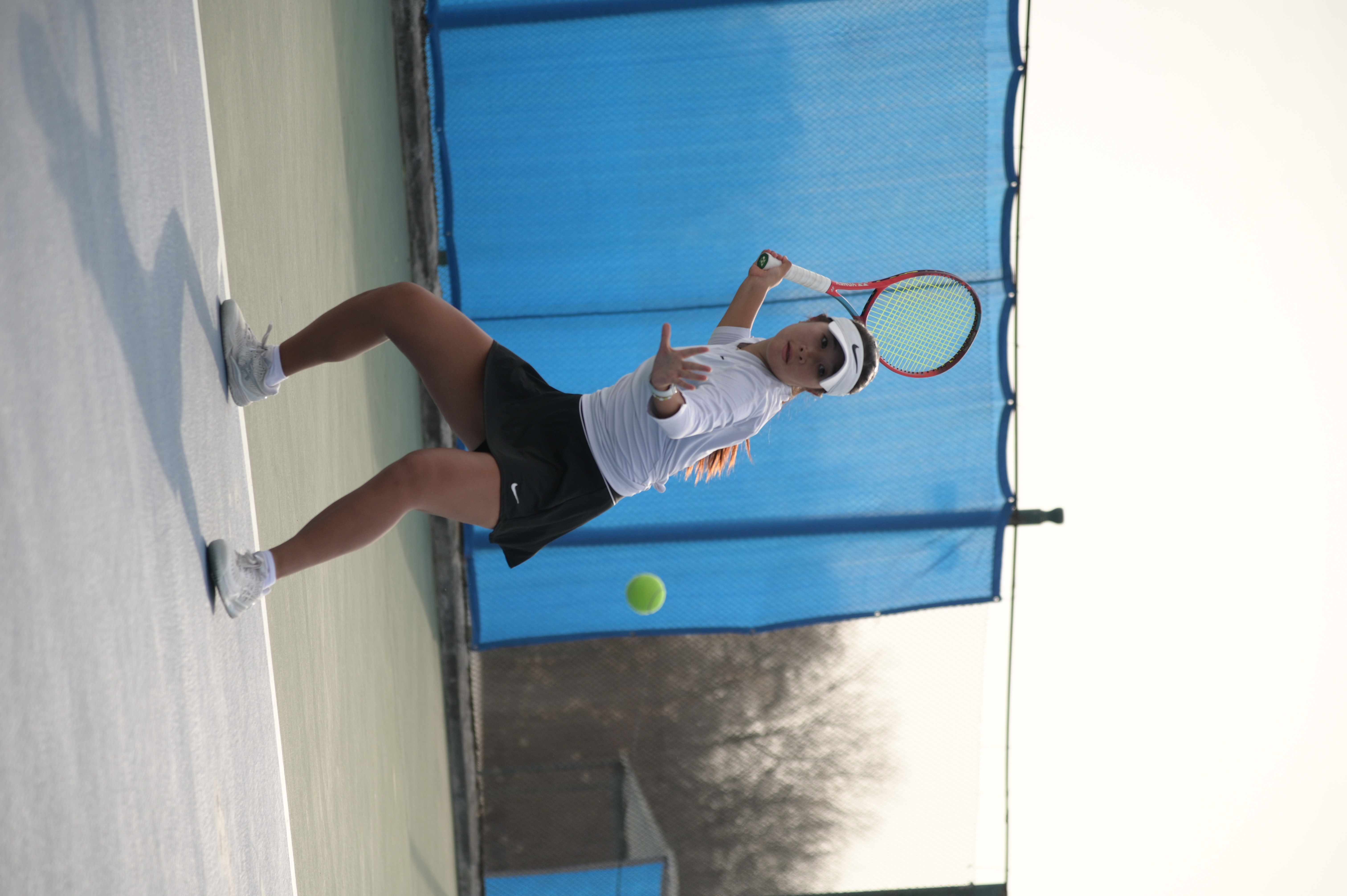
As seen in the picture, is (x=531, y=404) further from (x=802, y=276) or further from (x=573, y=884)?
(x=573, y=884)

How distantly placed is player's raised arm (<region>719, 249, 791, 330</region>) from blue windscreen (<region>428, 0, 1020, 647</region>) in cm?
143

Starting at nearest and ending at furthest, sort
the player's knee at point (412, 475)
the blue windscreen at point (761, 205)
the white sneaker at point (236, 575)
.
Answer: the white sneaker at point (236, 575), the player's knee at point (412, 475), the blue windscreen at point (761, 205)

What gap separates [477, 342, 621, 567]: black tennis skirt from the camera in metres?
2.09

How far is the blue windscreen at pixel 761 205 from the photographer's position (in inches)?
152

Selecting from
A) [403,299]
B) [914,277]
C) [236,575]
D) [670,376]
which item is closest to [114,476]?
[236,575]

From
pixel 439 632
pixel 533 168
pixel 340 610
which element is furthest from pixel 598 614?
pixel 533 168

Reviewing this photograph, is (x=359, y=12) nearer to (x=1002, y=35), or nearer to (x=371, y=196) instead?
(x=371, y=196)

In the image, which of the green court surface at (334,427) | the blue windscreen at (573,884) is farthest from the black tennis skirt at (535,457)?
the blue windscreen at (573,884)

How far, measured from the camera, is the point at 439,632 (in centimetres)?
471

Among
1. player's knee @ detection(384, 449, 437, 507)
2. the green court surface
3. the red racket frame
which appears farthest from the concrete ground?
the red racket frame

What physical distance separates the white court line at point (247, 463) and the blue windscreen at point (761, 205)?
190cm

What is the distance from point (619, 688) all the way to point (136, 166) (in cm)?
447

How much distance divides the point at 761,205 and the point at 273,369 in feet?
7.58

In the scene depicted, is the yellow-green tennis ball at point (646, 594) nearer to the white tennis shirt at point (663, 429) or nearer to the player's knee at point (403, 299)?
the white tennis shirt at point (663, 429)
